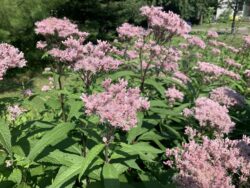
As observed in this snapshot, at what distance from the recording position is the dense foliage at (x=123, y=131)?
3379mm

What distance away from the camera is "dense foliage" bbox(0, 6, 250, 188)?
3.38 metres

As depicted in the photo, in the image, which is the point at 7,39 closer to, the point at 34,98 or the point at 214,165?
the point at 34,98

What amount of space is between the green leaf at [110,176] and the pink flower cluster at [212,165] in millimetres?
526

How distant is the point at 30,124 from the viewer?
14.5 feet

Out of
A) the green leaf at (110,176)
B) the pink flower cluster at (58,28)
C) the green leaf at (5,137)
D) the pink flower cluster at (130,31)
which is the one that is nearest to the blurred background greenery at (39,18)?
the pink flower cluster at (130,31)

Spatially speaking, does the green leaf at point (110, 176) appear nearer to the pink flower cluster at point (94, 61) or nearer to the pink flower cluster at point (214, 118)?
the pink flower cluster at point (214, 118)

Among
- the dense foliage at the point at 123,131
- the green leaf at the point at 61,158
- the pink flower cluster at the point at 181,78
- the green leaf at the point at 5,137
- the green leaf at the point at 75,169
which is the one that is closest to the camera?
the dense foliage at the point at 123,131

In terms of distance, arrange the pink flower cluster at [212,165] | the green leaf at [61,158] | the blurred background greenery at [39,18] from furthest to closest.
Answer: the blurred background greenery at [39,18] < the green leaf at [61,158] < the pink flower cluster at [212,165]

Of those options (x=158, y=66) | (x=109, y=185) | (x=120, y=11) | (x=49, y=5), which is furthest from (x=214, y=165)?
(x=120, y=11)

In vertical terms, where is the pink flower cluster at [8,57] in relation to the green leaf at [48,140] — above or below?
above

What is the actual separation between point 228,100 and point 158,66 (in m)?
1.58

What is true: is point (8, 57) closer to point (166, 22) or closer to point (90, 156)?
point (90, 156)

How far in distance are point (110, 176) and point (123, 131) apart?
1.49 m

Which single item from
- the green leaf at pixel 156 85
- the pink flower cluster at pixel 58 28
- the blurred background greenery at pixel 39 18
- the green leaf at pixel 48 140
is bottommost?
the blurred background greenery at pixel 39 18
